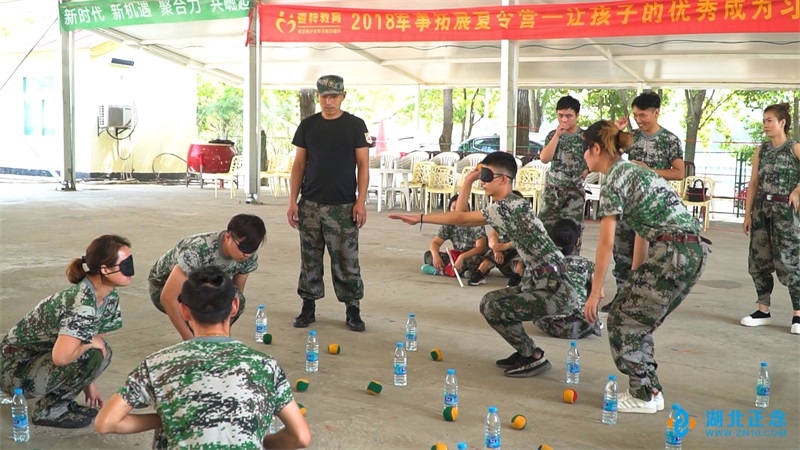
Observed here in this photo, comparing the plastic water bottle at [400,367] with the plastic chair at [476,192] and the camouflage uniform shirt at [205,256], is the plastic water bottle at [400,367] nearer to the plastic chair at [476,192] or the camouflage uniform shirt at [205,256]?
the camouflage uniform shirt at [205,256]

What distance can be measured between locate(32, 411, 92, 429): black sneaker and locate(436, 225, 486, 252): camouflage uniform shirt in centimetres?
498

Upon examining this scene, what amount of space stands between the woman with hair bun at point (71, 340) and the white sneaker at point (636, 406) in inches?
107

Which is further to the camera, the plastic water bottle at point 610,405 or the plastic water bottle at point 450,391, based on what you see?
the plastic water bottle at point 450,391

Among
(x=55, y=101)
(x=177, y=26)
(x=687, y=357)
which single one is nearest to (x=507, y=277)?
(x=687, y=357)

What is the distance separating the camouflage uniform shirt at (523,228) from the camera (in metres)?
5.21

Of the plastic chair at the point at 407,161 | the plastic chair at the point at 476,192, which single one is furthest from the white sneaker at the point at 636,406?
the plastic chair at the point at 407,161

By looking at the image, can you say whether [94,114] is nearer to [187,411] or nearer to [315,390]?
[315,390]

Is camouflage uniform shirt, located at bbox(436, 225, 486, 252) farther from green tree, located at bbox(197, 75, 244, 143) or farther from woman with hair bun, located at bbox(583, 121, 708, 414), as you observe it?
green tree, located at bbox(197, 75, 244, 143)

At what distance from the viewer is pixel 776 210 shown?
6.48 m

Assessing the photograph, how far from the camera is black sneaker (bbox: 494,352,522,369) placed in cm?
530

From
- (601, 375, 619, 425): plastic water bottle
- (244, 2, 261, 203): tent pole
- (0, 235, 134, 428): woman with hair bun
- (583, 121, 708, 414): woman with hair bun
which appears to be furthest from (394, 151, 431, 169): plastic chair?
(0, 235, 134, 428): woman with hair bun

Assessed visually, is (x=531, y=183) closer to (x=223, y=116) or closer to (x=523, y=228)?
(x=523, y=228)

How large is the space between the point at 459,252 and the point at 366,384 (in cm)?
387

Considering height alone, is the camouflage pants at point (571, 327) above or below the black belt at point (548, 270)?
below
